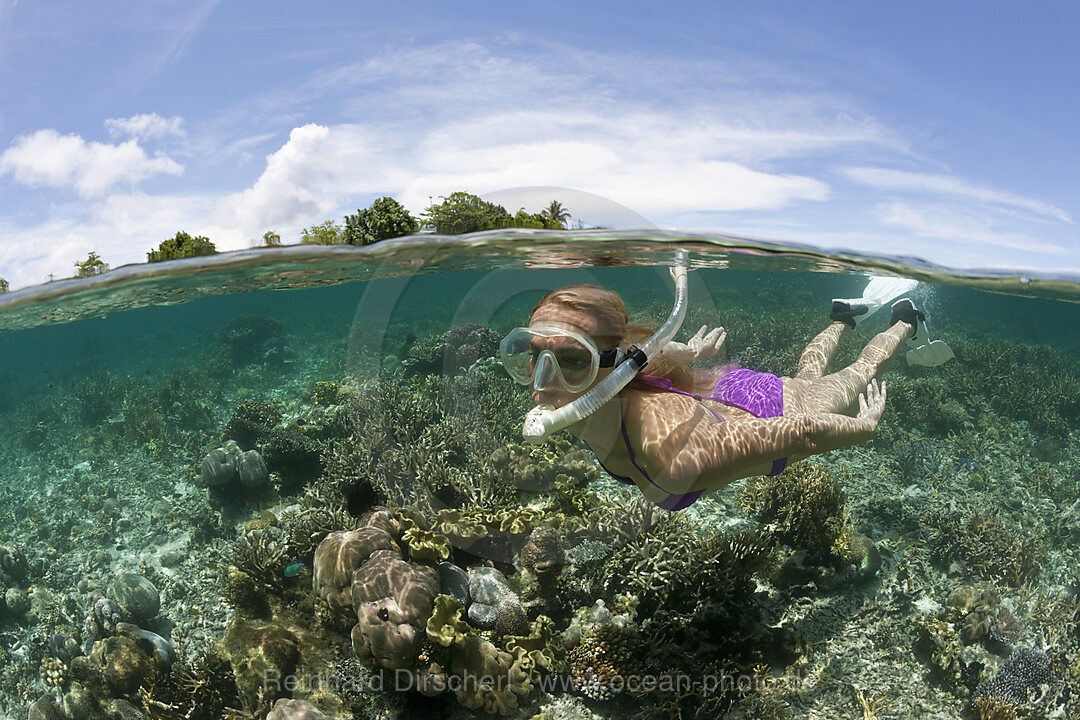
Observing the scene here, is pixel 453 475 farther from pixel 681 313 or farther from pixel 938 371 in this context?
pixel 938 371

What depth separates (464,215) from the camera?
10070 millimetres

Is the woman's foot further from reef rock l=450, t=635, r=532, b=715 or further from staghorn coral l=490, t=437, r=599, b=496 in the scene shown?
reef rock l=450, t=635, r=532, b=715

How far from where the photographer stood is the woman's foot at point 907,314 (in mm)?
5434

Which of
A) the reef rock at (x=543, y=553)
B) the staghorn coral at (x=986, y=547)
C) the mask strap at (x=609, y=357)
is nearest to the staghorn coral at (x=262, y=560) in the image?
the reef rock at (x=543, y=553)

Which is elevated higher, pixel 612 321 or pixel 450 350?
pixel 612 321

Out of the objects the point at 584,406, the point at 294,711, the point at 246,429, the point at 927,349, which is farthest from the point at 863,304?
the point at 246,429

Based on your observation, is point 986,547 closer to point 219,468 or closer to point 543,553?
point 543,553

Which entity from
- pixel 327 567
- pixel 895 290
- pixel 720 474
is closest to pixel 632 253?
pixel 895 290

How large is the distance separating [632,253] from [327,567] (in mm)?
9986

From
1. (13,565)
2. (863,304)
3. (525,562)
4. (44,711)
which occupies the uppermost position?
(863,304)

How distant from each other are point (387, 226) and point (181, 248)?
4546mm

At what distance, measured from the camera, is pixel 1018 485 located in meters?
9.41

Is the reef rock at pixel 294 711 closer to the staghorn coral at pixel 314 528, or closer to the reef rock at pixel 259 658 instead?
the reef rock at pixel 259 658

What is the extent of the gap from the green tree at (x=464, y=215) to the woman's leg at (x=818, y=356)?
6.27 metres
